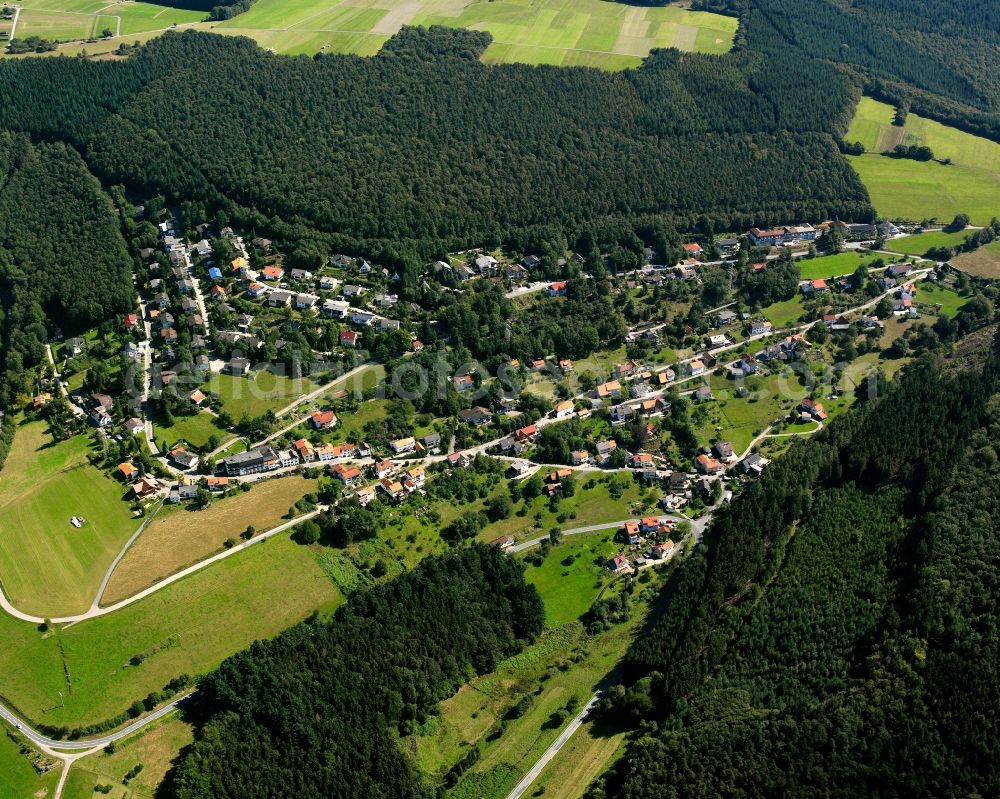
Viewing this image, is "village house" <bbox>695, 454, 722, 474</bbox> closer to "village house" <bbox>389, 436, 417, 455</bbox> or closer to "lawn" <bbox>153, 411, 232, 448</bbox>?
"village house" <bbox>389, 436, 417, 455</bbox>

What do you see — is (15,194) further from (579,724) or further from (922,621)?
(922,621)

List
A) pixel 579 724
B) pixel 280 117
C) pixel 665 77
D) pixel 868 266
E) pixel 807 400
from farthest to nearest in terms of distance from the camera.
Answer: pixel 665 77 → pixel 280 117 → pixel 868 266 → pixel 807 400 → pixel 579 724

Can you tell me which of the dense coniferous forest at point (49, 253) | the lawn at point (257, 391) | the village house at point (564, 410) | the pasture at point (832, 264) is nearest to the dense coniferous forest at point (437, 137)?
the dense coniferous forest at point (49, 253)

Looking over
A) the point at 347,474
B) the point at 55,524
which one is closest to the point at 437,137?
the point at 347,474

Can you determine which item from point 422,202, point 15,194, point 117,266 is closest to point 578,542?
point 422,202

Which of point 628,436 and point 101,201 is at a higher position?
point 101,201

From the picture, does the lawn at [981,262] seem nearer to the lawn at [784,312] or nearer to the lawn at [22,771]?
the lawn at [784,312]
